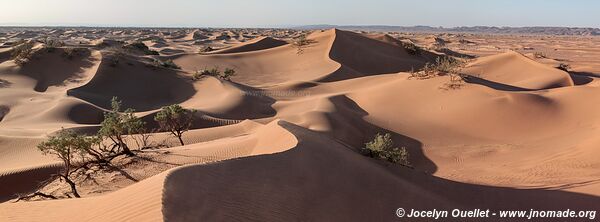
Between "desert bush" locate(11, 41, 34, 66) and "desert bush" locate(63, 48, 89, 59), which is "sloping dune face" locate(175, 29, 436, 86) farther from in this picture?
"desert bush" locate(11, 41, 34, 66)

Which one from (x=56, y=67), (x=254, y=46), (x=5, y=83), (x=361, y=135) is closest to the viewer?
(x=361, y=135)

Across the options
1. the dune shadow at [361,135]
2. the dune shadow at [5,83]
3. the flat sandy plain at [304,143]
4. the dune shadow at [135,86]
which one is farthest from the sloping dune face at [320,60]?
the dune shadow at [361,135]

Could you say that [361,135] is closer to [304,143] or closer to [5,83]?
[304,143]

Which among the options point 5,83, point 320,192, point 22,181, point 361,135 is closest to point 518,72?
point 361,135

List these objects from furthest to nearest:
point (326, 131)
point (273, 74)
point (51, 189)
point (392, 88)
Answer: point (273, 74) → point (392, 88) → point (326, 131) → point (51, 189)

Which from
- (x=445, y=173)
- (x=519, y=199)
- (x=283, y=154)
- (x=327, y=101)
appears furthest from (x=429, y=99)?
(x=283, y=154)

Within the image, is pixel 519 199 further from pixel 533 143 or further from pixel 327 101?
pixel 327 101

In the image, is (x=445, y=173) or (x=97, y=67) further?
(x=97, y=67)
